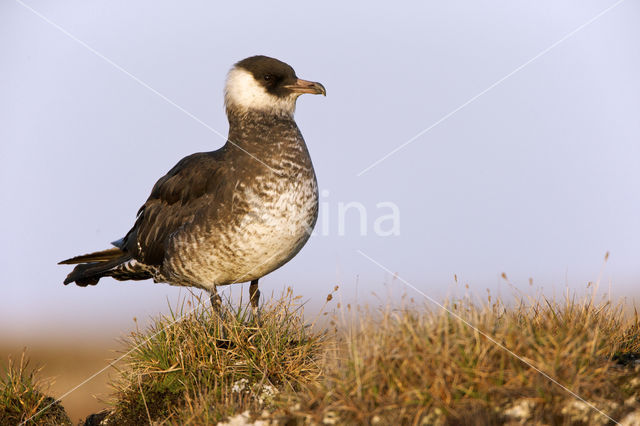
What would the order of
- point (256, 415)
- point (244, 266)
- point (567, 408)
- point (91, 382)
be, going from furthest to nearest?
1. point (91, 382)
2. point (244, 266)
3. point (256, 415)
4. point (567, 408)

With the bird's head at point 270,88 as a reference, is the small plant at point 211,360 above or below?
below

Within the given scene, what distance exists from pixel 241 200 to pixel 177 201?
1297mm

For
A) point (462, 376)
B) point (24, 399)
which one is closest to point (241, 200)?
point (24, 399)

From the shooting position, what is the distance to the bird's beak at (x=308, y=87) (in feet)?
26.0

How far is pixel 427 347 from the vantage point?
471cm

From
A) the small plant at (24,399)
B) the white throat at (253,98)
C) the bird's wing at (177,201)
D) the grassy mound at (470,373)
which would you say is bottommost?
the small plant at (24,399)

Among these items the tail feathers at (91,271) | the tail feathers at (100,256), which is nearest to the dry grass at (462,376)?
the tail feathers at (91,271)

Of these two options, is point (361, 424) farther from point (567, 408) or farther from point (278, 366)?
point (278, 366)

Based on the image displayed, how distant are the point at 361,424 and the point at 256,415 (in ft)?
3.65

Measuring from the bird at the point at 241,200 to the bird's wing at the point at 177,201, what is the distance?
12 mm

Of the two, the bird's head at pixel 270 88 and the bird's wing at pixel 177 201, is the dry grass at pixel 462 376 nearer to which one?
the bird's wing at pixel 177 201

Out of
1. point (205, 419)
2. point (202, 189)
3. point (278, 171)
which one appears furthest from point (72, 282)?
point (205, 419)

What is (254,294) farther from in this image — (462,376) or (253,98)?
(462,376)

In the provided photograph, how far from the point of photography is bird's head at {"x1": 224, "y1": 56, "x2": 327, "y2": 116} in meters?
7.99
